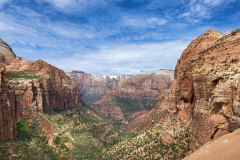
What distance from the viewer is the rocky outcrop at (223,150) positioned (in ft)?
36.0

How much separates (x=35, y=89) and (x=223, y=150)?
77721mm

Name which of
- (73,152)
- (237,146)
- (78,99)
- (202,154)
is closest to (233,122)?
(237,146)

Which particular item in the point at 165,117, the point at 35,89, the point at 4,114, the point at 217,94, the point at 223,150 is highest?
the point at 217,94

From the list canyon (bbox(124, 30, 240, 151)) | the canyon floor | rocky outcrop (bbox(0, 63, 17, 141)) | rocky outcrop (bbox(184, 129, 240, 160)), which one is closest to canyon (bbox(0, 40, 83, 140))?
rocky outcrop (bbox(0, 63, 17, 141))

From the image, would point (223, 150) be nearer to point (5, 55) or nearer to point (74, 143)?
point (74, 143)

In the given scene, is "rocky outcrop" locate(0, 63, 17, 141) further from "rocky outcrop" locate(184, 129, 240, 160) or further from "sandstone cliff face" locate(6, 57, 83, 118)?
"rocky outcrop" locate(184, 129, 240, 160)

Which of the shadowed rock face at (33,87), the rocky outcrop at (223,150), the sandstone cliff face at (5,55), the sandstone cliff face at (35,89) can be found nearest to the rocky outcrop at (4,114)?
the shadowed rock face at (33,87)

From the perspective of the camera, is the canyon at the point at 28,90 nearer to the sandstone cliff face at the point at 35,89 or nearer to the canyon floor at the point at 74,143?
the sandstone cliff face at the point at 35,89

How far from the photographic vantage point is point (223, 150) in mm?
11789

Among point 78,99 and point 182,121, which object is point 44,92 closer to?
point 78,99

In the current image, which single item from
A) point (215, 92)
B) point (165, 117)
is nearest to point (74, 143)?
point (165, 117)

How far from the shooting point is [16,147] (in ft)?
111

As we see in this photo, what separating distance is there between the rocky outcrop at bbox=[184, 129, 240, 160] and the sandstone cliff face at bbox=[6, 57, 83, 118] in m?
66.5

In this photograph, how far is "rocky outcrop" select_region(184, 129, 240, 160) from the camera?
11.0 m
